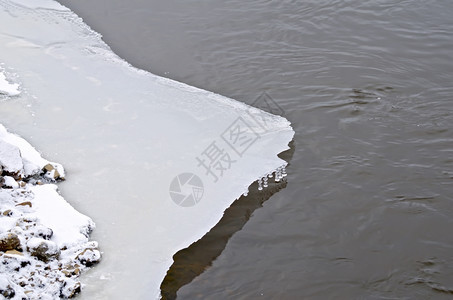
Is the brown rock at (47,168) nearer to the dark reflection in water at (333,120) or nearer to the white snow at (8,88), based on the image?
the white snow at (8,88)

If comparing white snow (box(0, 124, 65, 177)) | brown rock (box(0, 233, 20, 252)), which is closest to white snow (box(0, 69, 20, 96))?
white snow (box(0, 124, 65, 177))

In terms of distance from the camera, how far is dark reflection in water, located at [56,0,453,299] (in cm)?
436

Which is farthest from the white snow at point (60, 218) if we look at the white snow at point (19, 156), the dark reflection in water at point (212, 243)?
the dark reflection in water at point (212, 243)

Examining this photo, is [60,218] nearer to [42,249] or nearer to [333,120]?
[42,249]

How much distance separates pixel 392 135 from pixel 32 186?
146 inches

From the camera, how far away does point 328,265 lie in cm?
440

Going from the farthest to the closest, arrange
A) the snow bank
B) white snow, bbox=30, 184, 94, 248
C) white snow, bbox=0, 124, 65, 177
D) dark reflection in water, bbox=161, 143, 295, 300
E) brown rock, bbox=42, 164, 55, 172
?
brown rock, bbox=42, 164, 55, 172 → white snow, bbox=0, 124, 65, 177 → white snow, bbox=30, 184, 94, 248 → dark reflection in water, bbox=161, 143, 295, 300 → the snow bank

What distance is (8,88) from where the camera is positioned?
646cm

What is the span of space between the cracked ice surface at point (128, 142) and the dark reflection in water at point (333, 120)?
0.35 m

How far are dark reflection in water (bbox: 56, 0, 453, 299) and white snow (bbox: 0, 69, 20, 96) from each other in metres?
1.66

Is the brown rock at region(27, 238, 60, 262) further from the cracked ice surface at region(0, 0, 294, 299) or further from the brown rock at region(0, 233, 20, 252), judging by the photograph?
the cracked ice surface at region(0, 0, 294, 299)

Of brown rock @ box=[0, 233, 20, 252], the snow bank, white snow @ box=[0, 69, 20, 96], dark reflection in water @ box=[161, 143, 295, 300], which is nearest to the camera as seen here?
the snow bank

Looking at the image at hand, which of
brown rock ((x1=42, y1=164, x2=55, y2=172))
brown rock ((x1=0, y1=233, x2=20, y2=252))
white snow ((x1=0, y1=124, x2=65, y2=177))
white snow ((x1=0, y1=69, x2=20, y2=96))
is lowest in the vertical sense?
brown rock ((x1=0, y1=233, x2=20, y2=252))

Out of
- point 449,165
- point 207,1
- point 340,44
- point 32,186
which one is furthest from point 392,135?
point 207,1
